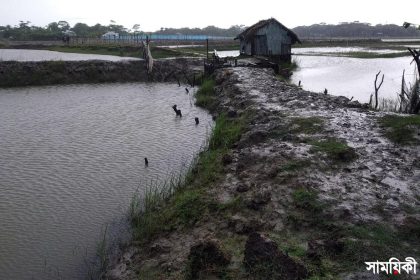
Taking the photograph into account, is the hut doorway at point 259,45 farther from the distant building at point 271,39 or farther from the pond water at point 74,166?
the pond water at point 74,166

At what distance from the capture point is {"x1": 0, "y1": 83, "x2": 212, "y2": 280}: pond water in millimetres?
8422

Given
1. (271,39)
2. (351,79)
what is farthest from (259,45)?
(351,79)

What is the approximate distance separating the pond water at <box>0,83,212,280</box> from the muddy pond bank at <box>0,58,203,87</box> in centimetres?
893

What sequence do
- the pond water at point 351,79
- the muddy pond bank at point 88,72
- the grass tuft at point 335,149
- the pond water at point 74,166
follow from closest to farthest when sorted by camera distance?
1. the pond water at point 74,166
2. the grass tuft at point 335,149
3. the pond water at point 351,79
4. the muddy pond bank at point 88,72

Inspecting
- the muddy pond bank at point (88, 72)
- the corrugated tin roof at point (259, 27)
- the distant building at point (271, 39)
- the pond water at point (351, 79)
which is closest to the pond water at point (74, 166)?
the muddy pond bank at point (88, 72)

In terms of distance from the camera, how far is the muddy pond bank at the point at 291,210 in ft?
20.7

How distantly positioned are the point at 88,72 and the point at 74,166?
24891 mm

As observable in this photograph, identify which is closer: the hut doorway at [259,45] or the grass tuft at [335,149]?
the grass tuft at [335,149]

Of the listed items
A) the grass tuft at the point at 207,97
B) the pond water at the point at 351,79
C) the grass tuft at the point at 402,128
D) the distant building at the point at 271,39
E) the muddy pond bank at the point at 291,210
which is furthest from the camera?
the distant building at the point at 271,39

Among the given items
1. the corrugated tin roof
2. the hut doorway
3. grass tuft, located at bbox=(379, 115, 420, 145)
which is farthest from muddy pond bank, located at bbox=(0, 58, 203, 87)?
grass tuft, located at bbox=(379, 115, 420, 145)

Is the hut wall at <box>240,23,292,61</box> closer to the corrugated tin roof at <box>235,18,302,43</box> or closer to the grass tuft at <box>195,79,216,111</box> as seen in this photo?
the corrugated tin roof at <box>235,18,302,43</box>

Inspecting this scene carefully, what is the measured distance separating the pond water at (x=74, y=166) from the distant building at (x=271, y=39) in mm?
18350

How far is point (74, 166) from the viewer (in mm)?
13227

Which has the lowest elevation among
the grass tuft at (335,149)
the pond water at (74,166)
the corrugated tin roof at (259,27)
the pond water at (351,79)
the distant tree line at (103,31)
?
the pond water at (74,166)
